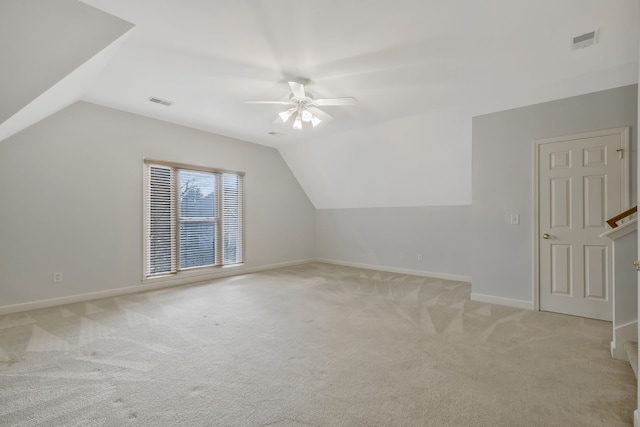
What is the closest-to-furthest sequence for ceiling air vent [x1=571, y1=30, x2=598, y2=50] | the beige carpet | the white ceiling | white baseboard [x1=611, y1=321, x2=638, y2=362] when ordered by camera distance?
the beige carpet
the white ceiling
white baseboard [x1=611, y1=321, x2=638, y2=362]
ceiling air vent [x1=571, y1=30, x2=598, y2=50]

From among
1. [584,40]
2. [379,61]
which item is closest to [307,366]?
[379,61]

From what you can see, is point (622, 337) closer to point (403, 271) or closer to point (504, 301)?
point (504, 301)

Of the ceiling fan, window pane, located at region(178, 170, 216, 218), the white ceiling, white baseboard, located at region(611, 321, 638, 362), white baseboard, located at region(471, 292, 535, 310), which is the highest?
the white ceiling

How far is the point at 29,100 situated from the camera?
2.54 metres

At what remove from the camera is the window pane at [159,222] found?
15.5 ft

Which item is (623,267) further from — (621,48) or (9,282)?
(9,282)

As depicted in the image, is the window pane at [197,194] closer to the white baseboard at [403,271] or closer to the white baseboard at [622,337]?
the white baseboard at [403,271]

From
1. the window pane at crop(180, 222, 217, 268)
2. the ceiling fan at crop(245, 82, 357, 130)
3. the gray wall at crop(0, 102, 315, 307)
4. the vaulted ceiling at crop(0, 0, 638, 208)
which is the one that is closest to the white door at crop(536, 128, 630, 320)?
the vaulted ceiling at crop(0, 0, 638, 208)

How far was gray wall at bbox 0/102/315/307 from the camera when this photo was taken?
357 cm

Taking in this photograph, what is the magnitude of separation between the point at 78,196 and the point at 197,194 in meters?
1.72

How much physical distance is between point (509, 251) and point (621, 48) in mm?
2351

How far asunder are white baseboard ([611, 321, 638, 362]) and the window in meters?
5.42

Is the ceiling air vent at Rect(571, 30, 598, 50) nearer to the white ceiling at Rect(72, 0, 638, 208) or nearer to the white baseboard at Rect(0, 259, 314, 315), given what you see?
the white ceiling at Rect(72, 0, 638, 208)

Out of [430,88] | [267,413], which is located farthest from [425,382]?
[430,88]
